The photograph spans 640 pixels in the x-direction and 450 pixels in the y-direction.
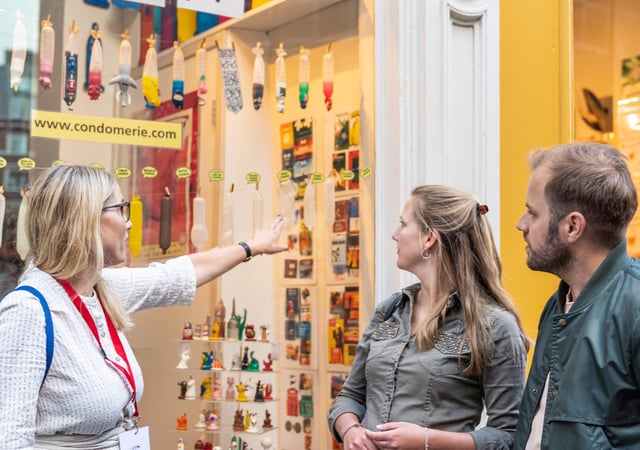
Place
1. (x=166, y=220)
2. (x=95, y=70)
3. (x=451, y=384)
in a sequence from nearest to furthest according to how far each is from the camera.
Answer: (x=451, y=384)
(x=95, y=70)
(x=166, y=220)

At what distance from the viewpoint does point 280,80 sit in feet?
16.1

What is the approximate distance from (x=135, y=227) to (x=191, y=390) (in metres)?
0.89

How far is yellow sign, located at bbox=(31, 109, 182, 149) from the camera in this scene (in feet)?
14.0

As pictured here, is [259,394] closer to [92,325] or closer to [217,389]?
[217,389]

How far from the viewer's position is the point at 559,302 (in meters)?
2.62

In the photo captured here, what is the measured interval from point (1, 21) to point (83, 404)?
233 centimetres

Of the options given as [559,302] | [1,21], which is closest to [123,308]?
[559,302]

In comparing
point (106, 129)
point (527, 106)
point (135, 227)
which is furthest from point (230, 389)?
point (527, 106)

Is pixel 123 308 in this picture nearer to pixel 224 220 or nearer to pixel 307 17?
pixel 224 220

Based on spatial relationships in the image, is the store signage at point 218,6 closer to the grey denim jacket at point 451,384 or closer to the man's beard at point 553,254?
the grey denim jacket at point 451,384

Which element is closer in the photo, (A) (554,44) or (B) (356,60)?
(B) (356,60)

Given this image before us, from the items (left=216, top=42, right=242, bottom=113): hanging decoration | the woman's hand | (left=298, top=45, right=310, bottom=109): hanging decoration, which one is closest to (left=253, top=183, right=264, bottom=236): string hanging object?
(left=216, top=42, right=242, bottom=113): hanging decoration

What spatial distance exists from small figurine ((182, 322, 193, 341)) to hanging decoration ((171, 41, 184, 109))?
1.12 m

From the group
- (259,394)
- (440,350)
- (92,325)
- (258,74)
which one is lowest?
(259,394)
